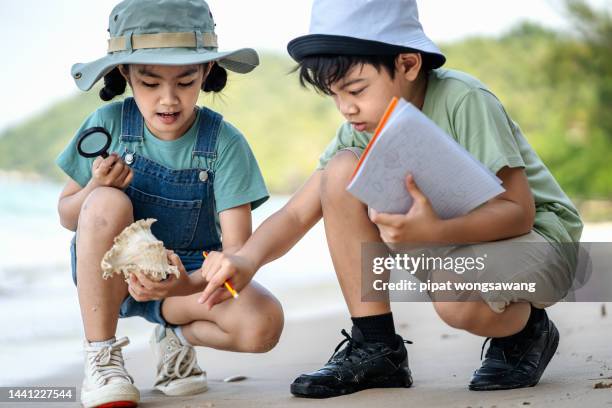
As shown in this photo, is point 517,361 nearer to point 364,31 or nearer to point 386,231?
point 386,231

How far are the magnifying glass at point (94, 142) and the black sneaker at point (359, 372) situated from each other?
0.85 m

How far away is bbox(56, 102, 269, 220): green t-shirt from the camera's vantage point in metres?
2.74

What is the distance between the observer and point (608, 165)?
12.4m

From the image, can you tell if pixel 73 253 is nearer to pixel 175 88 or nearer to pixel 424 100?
pixel 175 88

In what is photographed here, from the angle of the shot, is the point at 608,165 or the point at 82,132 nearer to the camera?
the point at 82,132

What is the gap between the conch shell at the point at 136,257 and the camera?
2.33 m

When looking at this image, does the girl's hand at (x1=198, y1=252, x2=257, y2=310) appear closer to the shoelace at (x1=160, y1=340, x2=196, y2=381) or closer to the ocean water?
the shoelace at (x1=160, y1=340, x2=196, y2=381)

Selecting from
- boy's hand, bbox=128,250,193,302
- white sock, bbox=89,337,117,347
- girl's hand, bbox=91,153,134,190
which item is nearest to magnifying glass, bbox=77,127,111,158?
girl's hand, bbox=91,153,134,190

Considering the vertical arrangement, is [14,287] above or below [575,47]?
below

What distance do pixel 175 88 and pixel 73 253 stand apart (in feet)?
2.00

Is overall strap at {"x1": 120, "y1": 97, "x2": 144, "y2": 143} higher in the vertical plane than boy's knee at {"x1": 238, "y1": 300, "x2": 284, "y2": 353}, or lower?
higher

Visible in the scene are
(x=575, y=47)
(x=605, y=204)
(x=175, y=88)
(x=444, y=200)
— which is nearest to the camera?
(x=444, y=200)

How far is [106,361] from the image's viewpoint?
2479 mm

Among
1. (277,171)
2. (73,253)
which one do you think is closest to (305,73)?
(73,253)
